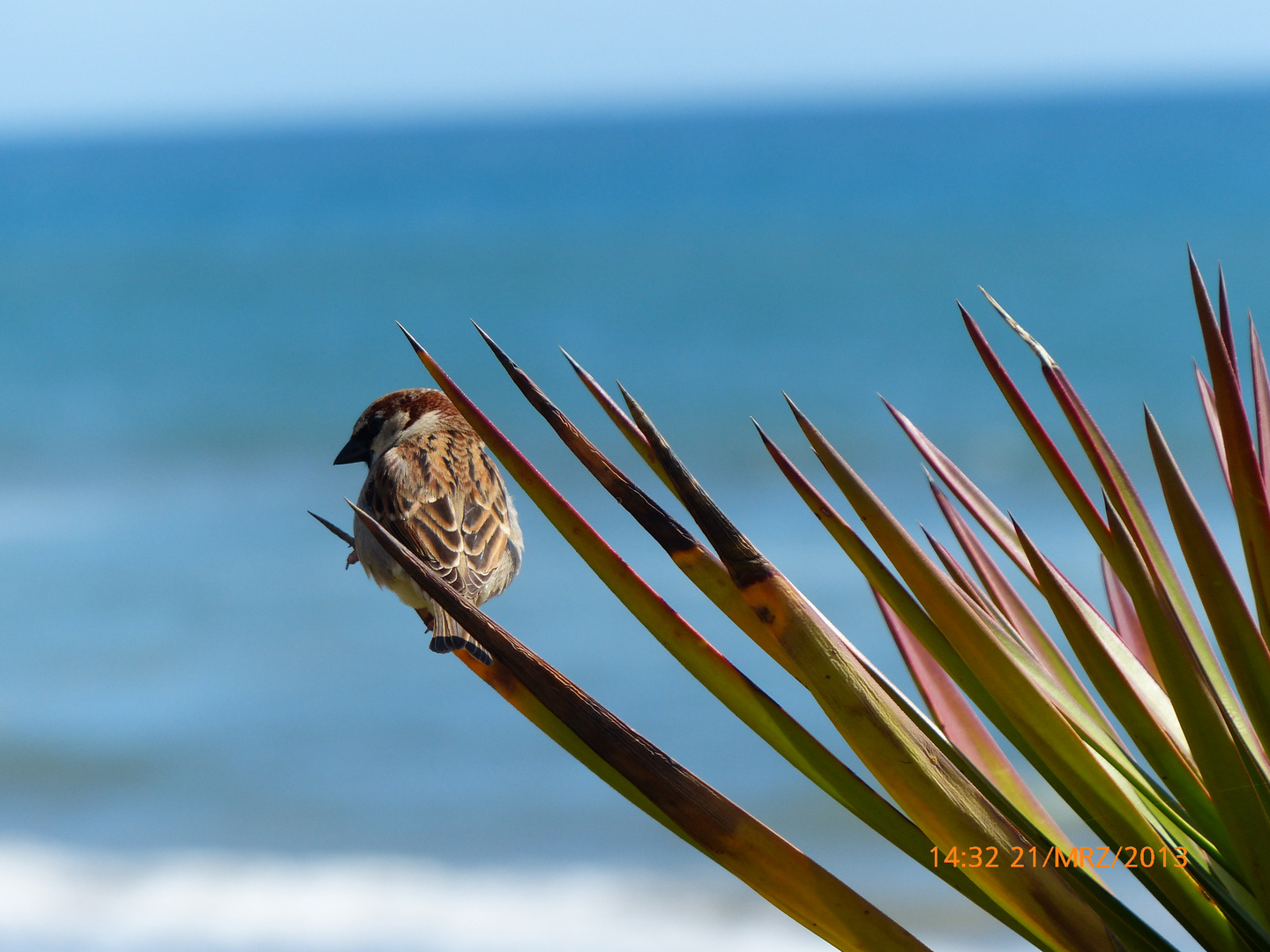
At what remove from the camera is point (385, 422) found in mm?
2734

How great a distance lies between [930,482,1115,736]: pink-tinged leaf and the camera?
1542 millimetres

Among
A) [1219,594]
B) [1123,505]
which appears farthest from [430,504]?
[1219,594]

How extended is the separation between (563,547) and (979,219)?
22101 millimetres

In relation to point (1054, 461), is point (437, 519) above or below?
above

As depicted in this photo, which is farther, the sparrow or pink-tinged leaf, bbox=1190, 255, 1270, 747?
the sparrow

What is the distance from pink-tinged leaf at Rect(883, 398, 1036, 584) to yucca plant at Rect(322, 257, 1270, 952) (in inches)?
14.2

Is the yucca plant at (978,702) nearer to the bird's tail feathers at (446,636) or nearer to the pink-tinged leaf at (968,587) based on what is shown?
the pink-tinged leaf at (968,587)

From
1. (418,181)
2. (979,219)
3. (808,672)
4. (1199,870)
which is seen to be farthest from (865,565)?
(418,181)

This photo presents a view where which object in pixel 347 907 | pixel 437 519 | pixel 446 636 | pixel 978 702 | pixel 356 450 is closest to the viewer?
pixel 978 702

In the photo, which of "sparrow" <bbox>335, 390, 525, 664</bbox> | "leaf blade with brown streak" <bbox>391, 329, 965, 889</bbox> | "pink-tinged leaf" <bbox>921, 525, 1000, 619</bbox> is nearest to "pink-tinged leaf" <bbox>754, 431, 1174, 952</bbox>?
"leaf blade with brown streak" <bbox>391, 329, 965, 889</bbox>

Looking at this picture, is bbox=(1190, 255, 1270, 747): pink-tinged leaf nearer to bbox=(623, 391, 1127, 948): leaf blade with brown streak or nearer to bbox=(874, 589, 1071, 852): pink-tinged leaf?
bbox=(623, 391, 1127, 948): leaf blade with brown streak

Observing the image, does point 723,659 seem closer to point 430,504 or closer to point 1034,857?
point 1034,857

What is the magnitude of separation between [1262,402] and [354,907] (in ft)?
18.9

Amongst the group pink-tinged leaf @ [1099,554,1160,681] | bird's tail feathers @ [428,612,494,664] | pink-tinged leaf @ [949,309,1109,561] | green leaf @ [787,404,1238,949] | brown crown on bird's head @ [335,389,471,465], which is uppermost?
brown crown on bird's head @ [335,389,471,465]
